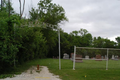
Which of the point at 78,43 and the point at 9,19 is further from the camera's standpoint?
the point at 78,43

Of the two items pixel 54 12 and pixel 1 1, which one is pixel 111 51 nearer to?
pixel 1 1

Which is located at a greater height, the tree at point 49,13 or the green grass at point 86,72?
the tree at point 49,13

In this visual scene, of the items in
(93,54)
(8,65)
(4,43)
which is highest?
(4,43)

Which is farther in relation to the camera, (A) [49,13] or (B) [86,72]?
(A) [49,13]

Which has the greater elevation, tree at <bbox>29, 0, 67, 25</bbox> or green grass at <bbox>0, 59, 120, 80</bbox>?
tree at <bbox>29, 0, 67, 25</bbox>

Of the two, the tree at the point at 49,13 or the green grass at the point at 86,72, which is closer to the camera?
the green grass at the point at 86,72

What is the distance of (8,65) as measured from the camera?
11047 mm

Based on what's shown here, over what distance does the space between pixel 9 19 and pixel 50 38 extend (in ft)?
69.4

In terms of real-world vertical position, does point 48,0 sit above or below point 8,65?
above

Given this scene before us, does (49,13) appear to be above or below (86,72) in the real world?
above

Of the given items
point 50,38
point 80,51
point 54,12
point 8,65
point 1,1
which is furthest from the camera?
point 50,38

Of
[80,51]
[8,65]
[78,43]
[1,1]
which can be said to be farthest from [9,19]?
[78,43]

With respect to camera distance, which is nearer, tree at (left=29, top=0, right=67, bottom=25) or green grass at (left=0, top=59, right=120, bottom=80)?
green grass at (left=0, top=59, right=120, bottom=80)

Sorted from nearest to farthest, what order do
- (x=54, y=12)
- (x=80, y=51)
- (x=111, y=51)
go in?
(x=80, y=51) → (x=111, y=51) → (x=54, y=12)
